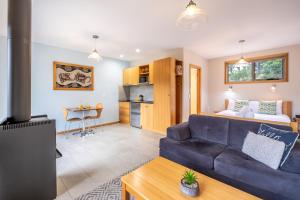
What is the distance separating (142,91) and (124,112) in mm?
1075

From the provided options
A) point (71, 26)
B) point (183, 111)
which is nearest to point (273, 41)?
point (183, 111)

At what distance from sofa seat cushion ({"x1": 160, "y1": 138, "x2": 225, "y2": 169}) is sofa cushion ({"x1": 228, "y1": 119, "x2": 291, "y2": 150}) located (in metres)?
0.19

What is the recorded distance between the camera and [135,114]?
5117mm

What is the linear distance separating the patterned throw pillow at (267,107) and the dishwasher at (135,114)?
366cm

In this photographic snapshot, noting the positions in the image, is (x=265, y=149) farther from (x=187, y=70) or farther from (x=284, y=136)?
(x=187, y=70)

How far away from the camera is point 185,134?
2467mm

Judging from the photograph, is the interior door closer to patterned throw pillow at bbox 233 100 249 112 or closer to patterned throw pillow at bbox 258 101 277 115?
patterned throw pillow at bbox 233 100 249 112

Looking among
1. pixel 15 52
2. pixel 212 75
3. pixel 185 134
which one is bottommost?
pixel 185 134

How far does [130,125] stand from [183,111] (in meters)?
2.04

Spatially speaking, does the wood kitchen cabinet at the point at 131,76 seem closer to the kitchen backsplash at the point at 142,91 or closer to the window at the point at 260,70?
the kitchen backsplash at the point at 142,91

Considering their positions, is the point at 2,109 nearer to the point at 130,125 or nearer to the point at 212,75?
the point at 130,125

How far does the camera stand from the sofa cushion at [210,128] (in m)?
2.30

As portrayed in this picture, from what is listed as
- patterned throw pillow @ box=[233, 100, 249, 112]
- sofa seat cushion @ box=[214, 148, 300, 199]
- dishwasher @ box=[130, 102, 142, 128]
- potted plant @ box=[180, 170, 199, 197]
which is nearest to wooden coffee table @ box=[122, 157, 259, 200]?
potted plant @ box=[180, 170, 199, 197]

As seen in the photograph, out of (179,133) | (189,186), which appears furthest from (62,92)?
(189,186)
